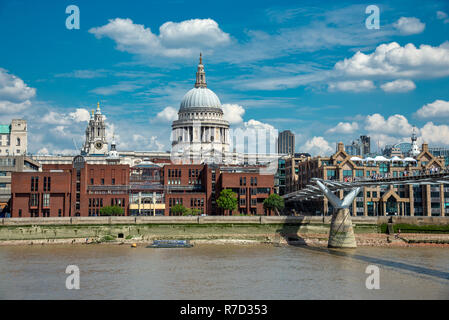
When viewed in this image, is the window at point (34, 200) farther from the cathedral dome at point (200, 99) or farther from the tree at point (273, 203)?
the cathedral dome at point (200, 99)

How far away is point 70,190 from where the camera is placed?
272ft

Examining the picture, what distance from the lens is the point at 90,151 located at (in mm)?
171875

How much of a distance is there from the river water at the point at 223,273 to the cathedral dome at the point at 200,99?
9141 centimetres

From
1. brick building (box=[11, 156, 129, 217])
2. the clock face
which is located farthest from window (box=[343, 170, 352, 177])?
the clock face

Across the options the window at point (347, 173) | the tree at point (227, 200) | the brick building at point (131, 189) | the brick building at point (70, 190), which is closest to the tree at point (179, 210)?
the brick building at point (131, 189)

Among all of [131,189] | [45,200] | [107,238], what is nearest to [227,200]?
[131,189]

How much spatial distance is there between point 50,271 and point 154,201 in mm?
46059

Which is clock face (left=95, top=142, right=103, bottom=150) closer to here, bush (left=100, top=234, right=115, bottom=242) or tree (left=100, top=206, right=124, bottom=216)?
tree (left=100, top=206, right=124, bottom=216)

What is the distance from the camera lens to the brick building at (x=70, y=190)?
79750 millimetres

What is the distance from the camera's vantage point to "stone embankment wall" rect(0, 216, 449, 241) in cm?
6694

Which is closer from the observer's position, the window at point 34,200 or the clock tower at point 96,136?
the window at point 34,200

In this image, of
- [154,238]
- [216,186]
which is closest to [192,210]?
[216,186]

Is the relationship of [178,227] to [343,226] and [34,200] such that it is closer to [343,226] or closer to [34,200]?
[343,226]

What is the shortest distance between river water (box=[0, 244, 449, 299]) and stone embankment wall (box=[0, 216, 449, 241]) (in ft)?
21.5
